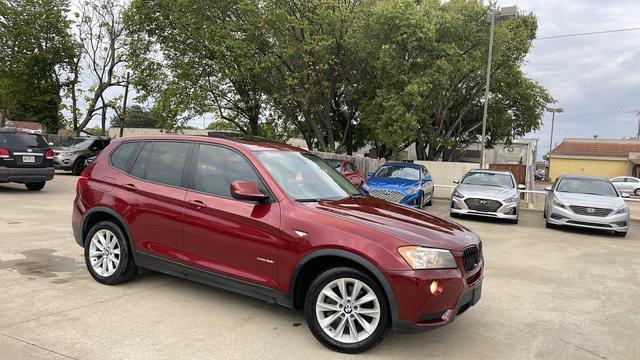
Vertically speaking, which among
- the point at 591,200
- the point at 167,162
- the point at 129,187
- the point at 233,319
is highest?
the point at 167,162

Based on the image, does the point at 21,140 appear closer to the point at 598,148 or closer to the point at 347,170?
the point at 347,170

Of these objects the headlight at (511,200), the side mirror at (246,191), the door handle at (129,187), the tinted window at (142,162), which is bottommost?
the headlight at (511,200)

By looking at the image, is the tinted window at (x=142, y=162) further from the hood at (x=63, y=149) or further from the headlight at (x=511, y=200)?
the hood at (x=63, y=149)

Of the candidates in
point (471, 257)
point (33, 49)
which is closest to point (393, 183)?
point (471, 257)

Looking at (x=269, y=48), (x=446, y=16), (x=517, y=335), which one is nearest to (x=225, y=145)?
(x=517, y=335)

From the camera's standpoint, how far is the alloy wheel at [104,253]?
17.2ft

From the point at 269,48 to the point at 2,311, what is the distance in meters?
19.8

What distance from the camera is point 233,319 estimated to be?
4453 mm

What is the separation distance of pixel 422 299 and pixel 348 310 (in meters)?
0.61

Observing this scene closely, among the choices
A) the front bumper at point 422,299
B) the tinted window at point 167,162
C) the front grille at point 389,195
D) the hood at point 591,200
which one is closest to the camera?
the front bumper at point 422,299

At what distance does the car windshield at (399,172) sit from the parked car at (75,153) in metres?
12.3

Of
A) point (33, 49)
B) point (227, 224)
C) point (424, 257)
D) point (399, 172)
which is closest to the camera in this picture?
point (424, 257)

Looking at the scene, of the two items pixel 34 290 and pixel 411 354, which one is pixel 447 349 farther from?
pixel 34 290

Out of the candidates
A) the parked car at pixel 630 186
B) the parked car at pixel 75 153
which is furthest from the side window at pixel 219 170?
the parked car at pixel 630 186
